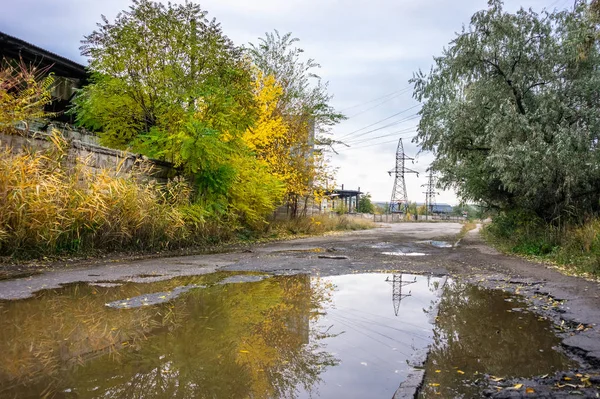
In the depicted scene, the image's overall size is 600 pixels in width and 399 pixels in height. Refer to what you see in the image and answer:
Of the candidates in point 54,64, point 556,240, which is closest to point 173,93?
point 54,64

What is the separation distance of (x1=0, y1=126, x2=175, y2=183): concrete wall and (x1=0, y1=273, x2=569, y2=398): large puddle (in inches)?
187

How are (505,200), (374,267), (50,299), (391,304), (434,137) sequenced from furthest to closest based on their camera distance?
(505,200) < (434,137) < (374,267) < (391,304) < (50,299)

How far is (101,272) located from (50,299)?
6.99 ft

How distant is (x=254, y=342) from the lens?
4117 millimetres

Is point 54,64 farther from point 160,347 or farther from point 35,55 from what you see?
point 160,347

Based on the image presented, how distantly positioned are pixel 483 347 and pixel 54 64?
19.1 m

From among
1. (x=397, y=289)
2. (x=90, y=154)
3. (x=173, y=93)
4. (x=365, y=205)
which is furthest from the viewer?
(x=365, y=205)

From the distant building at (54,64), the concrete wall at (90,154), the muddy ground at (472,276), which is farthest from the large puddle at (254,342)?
the distant building at (54,64)

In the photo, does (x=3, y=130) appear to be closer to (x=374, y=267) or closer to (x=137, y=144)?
(x=137, y=144)

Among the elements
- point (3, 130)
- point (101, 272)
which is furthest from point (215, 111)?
point (101, 272)

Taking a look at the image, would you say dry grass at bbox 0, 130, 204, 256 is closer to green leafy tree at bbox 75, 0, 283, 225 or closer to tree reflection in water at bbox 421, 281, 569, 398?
green leafy tree at bbox 75, 0, 283, 225

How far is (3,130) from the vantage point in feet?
30.0

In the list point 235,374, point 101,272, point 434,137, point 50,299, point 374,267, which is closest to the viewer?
point 235,374

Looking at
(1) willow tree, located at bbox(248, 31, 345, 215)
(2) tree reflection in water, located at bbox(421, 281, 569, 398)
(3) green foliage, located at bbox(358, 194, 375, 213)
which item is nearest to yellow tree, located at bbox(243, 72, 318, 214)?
(1) willow tree, located at bbox(248, 31, 345, 215)
